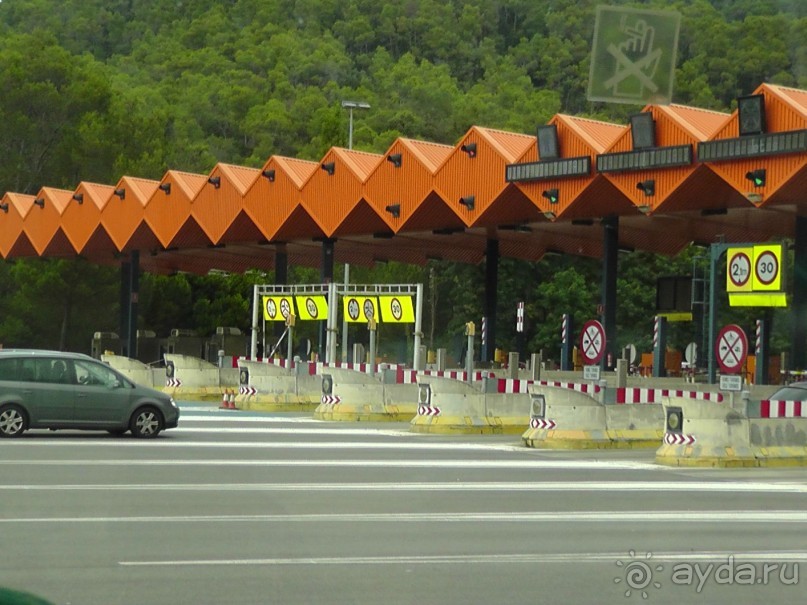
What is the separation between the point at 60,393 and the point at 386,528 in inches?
479

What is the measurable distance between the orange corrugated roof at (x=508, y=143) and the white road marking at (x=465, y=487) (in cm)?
2228

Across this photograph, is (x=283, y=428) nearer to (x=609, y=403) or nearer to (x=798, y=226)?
(x=609, y=403)

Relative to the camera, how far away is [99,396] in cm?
2433

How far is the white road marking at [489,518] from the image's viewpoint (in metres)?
13.5

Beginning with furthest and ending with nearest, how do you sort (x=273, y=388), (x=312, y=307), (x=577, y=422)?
(x=312, y=307) → (x=273, y=388) → (x=577, y=422)

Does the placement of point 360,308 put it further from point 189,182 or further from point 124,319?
point 124,319

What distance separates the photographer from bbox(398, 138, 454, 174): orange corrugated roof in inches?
1703

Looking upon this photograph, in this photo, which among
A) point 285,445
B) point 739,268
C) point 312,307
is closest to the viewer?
point 285,445

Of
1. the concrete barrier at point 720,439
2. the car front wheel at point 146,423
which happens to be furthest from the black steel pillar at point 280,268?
the concrete barrier at point 720,439

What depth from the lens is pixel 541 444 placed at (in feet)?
81.9

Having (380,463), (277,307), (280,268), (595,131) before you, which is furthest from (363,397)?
(280,268)

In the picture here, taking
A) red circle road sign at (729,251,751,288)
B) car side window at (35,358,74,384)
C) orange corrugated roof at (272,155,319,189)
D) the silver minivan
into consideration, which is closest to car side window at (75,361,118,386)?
the silver minivan

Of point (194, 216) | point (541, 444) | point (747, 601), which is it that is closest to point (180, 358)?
point (194, 216)

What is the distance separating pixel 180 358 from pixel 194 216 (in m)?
11.2
